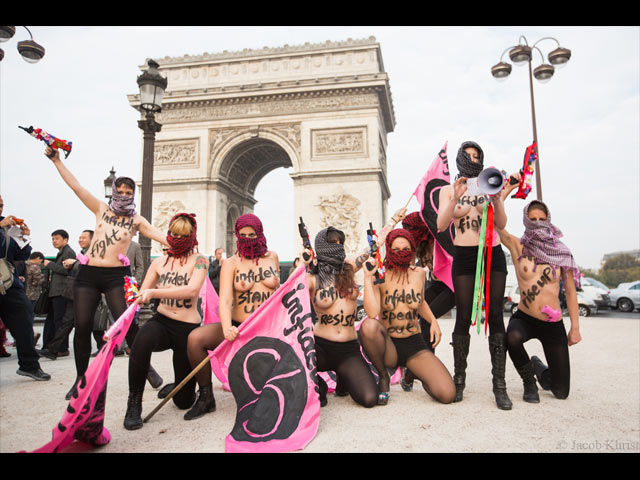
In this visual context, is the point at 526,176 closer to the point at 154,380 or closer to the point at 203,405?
the point at 203,405

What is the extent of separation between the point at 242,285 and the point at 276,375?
2.79ft

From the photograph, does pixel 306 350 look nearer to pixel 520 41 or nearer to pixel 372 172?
pixel 520 41

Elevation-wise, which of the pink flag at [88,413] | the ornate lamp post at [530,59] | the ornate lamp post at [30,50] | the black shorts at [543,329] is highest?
the ornate lamp post at [530,59]

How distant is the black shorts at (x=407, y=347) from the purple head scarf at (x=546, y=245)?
1.25m

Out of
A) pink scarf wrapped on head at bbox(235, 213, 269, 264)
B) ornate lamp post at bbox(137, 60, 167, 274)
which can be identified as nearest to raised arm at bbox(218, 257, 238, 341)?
pink scarf wrapped on head at bbox(235, 213, 269, 264)

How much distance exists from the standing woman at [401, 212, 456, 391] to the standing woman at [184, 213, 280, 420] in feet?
5.55

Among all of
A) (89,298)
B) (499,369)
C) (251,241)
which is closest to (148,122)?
(89,298)

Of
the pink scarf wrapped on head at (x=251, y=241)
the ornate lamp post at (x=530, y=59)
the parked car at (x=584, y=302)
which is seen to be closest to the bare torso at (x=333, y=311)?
the pink scarf wrapped on head at (x=251, y=241)

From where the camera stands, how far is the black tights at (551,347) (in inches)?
148

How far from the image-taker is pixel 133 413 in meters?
3.08

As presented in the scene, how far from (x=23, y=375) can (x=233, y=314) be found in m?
2.88

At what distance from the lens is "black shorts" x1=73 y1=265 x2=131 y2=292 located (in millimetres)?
3777

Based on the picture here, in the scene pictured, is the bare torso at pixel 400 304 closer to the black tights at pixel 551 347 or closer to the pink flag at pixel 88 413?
the black tights at pixel 551 347
